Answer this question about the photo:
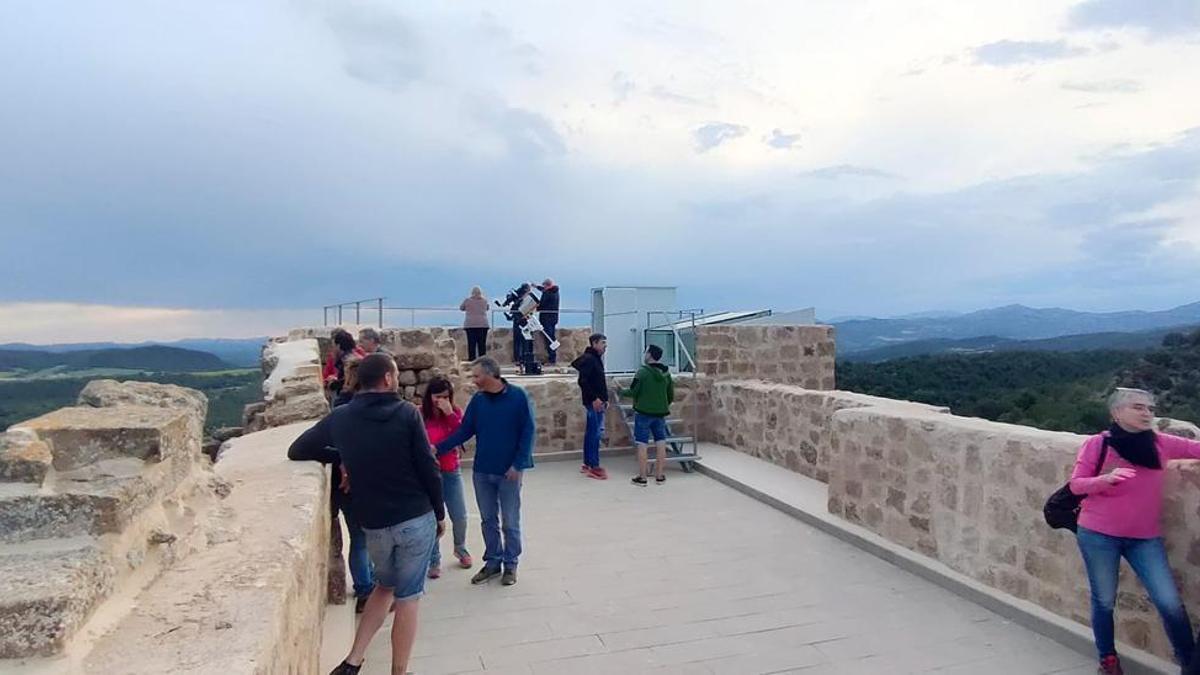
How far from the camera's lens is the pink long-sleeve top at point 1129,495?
3.95 meters

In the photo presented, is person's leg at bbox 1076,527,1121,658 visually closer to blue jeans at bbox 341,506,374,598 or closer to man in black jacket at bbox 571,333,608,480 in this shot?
blue jeans at bbox 341,506,374,598

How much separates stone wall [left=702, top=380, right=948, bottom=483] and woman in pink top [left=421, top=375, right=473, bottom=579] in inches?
139

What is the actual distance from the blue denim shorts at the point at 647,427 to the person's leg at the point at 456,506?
137 inches

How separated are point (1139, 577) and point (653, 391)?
5658mm

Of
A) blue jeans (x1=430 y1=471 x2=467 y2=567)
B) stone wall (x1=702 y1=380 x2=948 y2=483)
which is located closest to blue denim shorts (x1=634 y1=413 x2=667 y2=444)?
stone wall (x1=702 y1=380 x2=948 y2=483)

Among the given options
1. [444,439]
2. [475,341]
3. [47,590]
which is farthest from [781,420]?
[47,590]

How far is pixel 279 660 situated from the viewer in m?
2.13

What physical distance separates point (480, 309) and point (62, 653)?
1219 centimetres

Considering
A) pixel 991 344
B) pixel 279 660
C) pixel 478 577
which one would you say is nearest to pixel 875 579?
pixel 478 577

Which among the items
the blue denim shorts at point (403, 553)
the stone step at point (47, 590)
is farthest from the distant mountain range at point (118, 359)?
the stone step at point (47, 590)

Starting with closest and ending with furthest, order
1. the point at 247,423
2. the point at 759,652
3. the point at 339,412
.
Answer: the point at 339,412
the point at 759,652
the point at 247,423

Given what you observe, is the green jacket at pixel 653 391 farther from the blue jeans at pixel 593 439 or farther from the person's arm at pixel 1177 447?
the person's arm at pixel 1177 447

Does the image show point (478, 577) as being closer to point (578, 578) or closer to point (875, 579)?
point (578, 578)

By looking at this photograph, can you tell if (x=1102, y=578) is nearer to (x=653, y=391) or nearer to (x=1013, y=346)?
(x=653, y=391)
